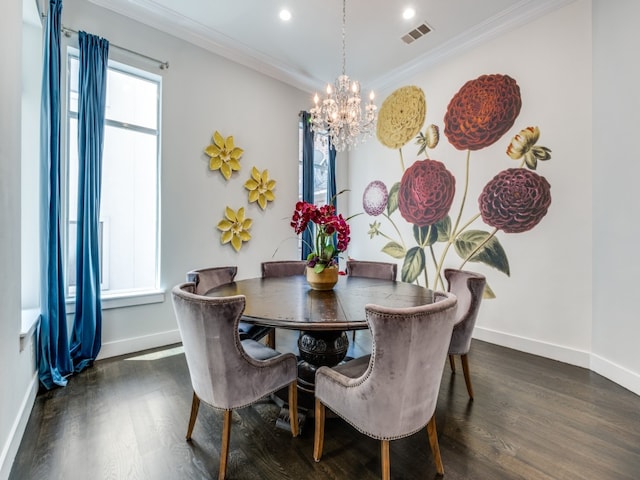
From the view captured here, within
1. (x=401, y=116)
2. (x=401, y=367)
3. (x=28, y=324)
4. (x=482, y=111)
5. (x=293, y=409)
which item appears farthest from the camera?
(x=401, y=116)

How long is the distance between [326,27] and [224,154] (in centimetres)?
190

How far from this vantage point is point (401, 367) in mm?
1276

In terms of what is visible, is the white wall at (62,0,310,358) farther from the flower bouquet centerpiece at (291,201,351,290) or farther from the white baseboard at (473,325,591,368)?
the white baseboard at (473,325,591,368)

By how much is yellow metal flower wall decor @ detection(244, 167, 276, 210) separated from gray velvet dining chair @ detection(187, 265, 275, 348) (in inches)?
60.8

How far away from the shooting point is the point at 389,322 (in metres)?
1.24

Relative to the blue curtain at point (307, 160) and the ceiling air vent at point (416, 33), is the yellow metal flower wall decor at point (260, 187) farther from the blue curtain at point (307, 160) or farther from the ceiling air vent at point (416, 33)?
the ceiling air vent at point (416, 33)

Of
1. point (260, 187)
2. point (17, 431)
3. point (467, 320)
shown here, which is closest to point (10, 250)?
point (17, 431)

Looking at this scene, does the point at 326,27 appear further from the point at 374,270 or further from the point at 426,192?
the point at 374,270

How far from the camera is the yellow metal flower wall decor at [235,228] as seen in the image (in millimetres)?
3791

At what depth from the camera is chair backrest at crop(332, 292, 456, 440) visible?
1247 millimetres

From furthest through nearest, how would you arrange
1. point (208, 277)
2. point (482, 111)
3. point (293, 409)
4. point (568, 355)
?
point (482, 111) < point (568, 355) < point (208, 277) < point (293, 409)

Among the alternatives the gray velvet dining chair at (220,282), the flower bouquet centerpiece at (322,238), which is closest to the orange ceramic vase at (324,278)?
the flower bouquet centerpiece at (322,238)

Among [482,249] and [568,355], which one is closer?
[568,355]

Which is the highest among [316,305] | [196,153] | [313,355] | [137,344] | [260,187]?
[196,153]
